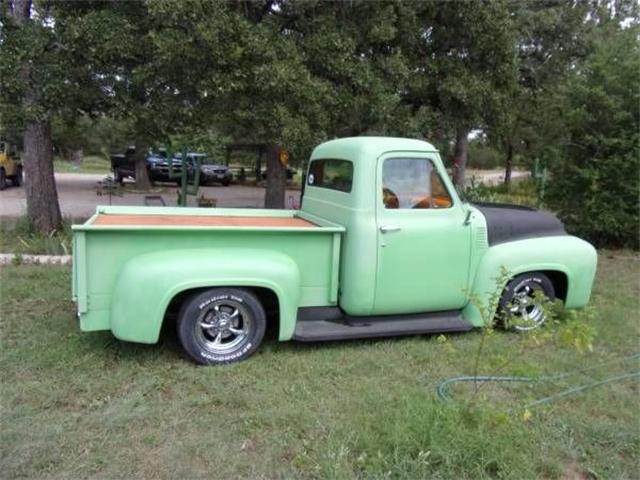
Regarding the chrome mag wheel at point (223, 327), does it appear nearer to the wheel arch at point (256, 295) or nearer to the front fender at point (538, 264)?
the wheel arch at point (256, 295)

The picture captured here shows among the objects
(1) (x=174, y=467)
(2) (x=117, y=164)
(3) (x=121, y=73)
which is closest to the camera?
(1) (x=174, y=467)

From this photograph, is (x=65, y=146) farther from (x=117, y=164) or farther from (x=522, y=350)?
(x=522, y=350)

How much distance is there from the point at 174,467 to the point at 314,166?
3354 millimetres

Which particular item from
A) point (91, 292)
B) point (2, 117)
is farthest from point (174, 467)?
point (2, 117)

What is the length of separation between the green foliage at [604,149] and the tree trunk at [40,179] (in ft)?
30.2

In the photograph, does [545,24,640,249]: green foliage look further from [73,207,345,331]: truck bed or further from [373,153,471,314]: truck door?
[73,207,345,331]: truck bed

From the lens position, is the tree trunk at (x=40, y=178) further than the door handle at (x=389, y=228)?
A: Yes

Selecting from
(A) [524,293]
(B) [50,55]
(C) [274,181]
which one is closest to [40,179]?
(B) [50,55]

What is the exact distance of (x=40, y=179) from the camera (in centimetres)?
870

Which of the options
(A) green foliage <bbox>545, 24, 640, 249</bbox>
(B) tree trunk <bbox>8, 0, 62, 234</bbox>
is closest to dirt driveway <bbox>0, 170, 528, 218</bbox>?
(B) tree trunk <bbox>8, 0, 62, 234</bbox>

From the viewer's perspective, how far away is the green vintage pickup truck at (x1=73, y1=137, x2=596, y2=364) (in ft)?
12.1

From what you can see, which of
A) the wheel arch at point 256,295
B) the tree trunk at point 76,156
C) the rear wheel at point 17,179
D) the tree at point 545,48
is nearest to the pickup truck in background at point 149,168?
the rear wheel at point 17,179

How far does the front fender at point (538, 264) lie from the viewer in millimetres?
4600

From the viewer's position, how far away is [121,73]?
26.1ft
